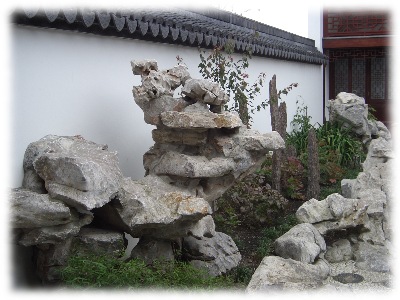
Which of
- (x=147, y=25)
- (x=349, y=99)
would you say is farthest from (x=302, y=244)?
(x=349, y=99)

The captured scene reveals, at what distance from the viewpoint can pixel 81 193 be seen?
3883mm

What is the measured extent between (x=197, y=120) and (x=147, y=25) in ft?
4.80

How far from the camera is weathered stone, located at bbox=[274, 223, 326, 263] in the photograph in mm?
5618

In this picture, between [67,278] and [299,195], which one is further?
[299,195]

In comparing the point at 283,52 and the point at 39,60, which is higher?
the point at 283,52

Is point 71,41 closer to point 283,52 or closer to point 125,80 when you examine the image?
point 125,80

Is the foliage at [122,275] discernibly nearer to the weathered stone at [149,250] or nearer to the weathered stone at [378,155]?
the weathered stone at [149,250]

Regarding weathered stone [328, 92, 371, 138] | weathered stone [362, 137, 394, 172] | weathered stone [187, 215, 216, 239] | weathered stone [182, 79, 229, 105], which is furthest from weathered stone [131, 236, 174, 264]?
weathered stone [328, 92, 371, 138]

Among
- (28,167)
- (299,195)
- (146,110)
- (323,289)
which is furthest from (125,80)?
(299,195)

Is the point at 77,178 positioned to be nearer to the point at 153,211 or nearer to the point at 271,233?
the point at 153,211

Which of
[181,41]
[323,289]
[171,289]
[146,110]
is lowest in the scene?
[323,289]

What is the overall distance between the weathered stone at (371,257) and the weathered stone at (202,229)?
1.91 metres

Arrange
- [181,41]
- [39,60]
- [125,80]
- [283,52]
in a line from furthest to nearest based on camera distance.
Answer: [283,52]
[181,41]
[125,80]
[39,60]

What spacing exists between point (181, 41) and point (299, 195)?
3110mm
